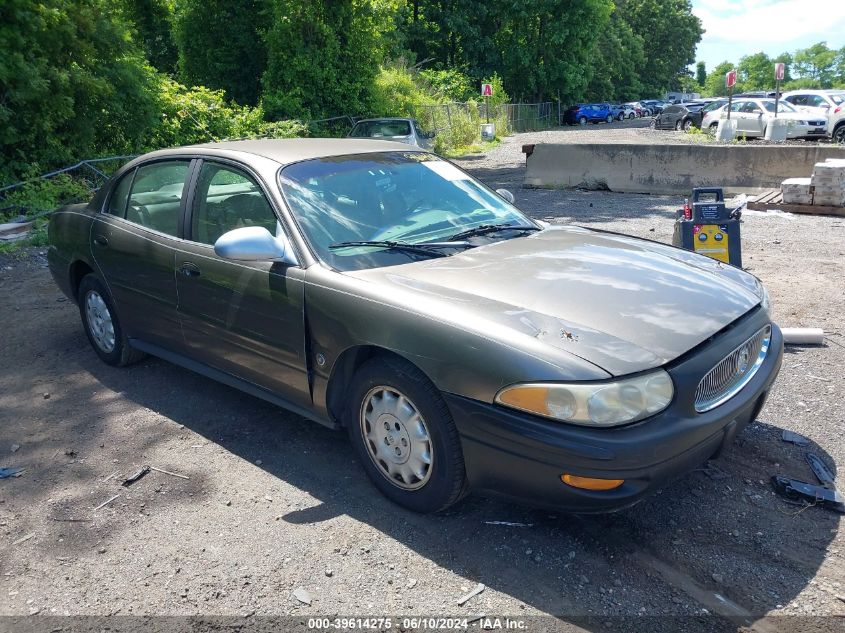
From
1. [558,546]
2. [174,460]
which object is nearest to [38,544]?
[174,460]

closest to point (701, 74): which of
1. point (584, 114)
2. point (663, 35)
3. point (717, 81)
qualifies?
point (717, 81)

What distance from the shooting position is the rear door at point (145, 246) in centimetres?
444

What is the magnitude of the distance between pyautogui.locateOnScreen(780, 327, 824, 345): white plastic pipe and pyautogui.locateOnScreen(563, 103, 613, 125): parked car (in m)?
52.3

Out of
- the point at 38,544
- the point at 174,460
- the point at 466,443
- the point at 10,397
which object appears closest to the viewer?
the point at 466,443

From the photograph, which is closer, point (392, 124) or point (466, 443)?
point (466, 443)

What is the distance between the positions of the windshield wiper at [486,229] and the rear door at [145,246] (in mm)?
1700

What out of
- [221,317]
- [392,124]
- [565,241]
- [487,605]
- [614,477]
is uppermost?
[392,124]

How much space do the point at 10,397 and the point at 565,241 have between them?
388 cm

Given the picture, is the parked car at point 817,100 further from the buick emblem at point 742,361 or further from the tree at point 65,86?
the buick emblem at point 742,361

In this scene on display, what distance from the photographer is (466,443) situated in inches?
118

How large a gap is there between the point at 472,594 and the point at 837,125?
25250 millimetres

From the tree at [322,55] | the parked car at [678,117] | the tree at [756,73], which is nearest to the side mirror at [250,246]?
the tree at [322,55]

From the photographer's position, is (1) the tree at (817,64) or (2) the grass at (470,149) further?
(1) the tree at (817,64)

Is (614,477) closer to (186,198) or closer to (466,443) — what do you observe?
(466,443)
